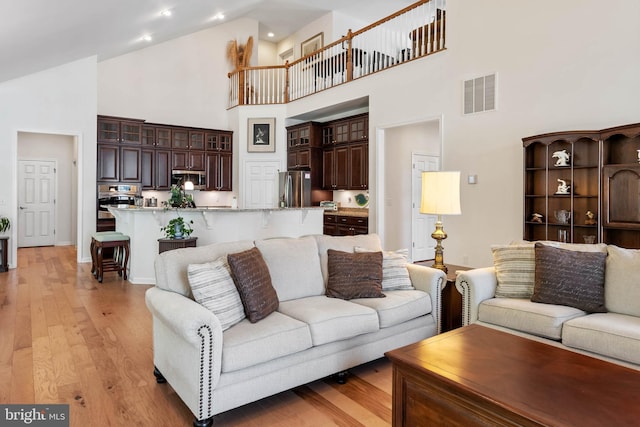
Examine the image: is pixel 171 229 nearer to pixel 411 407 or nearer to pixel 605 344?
pixel 411 407

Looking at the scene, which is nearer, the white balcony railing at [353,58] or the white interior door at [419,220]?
the white balcony railing at [353,58]

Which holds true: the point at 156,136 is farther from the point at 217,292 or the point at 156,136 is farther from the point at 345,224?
the point at 217,292

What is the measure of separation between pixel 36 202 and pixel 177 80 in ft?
14.1

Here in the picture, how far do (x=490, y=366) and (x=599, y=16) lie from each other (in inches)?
168

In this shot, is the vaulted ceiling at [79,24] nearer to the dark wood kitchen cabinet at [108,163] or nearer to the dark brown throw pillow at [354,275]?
the dark wood kitchen cabinet at [108,163]

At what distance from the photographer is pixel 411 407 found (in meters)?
1.90

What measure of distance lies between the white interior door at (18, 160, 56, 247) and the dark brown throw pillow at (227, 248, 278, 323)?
8901 millimetres

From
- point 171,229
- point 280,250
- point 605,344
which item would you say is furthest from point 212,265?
point 171,229

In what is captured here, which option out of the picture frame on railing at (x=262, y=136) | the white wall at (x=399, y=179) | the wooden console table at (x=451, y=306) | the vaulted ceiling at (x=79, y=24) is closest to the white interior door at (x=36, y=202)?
the vaulted ceiling at (x=79, y=24)

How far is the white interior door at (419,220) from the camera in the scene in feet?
24.2

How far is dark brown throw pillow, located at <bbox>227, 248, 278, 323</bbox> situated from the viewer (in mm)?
2477

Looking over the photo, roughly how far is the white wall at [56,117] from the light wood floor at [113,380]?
320 cm

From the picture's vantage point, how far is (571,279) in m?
2.81

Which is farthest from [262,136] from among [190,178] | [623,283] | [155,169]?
[623,283]
